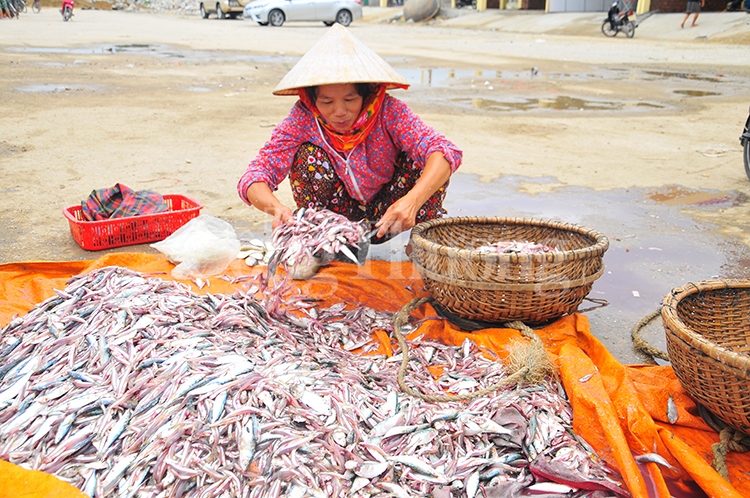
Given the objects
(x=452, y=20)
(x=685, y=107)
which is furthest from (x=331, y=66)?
(x=452, y=20)

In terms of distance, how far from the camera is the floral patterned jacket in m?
2.60

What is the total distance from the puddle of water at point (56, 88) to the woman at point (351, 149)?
23.1 ft

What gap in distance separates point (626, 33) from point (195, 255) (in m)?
20.2

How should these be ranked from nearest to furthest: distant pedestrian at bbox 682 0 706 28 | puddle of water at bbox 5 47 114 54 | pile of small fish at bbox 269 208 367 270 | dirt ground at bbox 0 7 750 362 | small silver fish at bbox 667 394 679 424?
small silver fish at bbox 667 394 679 424, pile of small fish at bbox 269 208 367 270, dirt ground at bbox 0 7 750 362, puddle of water at bbox 5 47 114 54, distant pedestrian at bbox 682 0 706 28

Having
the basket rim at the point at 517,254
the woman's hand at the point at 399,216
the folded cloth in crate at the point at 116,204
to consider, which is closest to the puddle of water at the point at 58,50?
the folded cloth in crate at the point at 116,204

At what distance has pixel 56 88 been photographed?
27.1 ft

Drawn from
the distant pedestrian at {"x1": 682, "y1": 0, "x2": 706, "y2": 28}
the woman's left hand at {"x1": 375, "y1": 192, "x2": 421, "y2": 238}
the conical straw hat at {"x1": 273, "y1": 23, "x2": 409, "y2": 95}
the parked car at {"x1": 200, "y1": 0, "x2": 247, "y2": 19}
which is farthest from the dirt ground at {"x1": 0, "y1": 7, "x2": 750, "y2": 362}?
the parked car at {"x1": 200, "y1": 0, "x2": 247, "y2": 19}

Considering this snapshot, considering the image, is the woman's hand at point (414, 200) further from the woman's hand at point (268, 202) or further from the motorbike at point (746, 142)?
the motorbike at point (746, 142)

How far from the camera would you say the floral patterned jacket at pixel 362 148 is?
8.54 feet

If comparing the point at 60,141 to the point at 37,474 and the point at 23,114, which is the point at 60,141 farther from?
the point at 37,474

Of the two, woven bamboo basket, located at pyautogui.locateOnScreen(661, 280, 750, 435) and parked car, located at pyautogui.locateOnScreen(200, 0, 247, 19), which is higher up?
parked car, located at pyautogui.locateOnScreen(200, 0, 247, 19)

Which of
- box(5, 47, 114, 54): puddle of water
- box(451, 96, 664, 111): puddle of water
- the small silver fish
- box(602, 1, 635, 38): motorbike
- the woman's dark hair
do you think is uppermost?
box(602, 1, 635, 38): motorbike

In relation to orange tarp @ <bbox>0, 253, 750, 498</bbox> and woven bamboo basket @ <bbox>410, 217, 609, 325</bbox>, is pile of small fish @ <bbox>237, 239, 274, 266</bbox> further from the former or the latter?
woven bamboo basket @ <bbox>410, 217, 609, 325</bbox>

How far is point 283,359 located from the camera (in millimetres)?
2104
